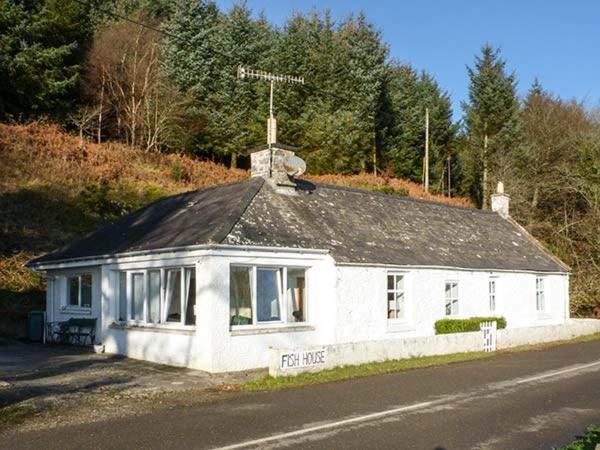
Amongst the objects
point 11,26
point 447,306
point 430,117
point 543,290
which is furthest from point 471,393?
point 430,117

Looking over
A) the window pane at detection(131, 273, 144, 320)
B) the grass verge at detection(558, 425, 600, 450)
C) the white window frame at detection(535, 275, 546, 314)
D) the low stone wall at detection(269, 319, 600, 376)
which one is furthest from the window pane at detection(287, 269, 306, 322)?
the white window frame at detection(535, 275, 546, 314)

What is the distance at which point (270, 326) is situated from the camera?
52.6 feet

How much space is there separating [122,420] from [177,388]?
295cm

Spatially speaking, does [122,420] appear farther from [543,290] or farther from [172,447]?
[543,290]

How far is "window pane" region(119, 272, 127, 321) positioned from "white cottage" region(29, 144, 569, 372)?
5 cm

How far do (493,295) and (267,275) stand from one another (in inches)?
431

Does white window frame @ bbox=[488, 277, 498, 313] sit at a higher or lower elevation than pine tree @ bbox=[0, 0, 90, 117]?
lower

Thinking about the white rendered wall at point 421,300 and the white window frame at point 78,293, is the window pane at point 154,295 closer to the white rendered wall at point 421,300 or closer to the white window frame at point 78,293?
the white window frame at point 78,293

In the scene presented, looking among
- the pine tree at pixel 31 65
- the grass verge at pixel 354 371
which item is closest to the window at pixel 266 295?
the grass verge at pixel 354 371

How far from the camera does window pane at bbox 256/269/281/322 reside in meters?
16.1

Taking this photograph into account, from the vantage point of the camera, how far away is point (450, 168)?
60656mm

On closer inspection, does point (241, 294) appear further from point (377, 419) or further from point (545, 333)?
point (545, 333)

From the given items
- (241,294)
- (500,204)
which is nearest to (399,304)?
(241,294)

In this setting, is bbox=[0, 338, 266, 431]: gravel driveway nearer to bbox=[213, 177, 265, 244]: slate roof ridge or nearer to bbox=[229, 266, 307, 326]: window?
bbox=[229, 266, 307, 326]: window
